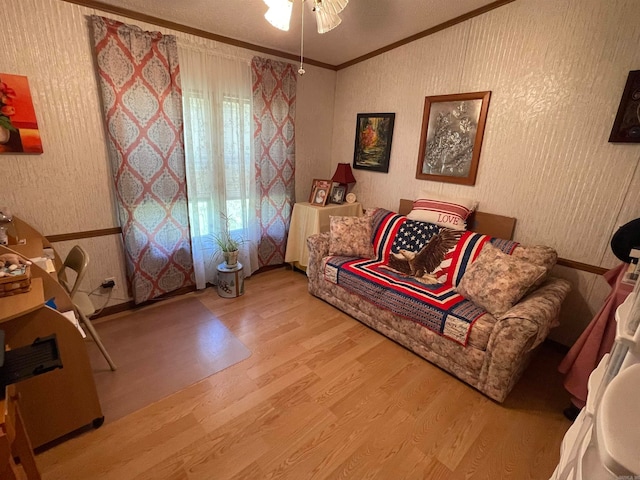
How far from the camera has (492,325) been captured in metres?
1.79

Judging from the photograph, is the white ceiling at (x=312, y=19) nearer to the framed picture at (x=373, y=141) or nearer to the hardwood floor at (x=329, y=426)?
the framed picture at (x=373, y=141)

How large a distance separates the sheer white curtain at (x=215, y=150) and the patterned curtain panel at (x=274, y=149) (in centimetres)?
11

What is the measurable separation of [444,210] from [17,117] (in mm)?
3187

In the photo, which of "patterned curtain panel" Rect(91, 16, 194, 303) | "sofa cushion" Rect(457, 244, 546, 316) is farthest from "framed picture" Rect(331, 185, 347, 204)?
"sofa cushion" Rect(457, 244, 546, 316)

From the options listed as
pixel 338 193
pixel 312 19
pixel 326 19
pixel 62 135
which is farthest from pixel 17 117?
pixel 338 193

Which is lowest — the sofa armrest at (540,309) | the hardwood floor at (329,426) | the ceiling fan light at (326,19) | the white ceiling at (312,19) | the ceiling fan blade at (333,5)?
the hardwood floor at (329,426)

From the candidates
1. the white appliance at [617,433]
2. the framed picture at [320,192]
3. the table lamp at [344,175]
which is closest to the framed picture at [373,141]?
the table lamp at [344,175]

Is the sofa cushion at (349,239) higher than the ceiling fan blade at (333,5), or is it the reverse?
the ceiling fan blade at (333,5)

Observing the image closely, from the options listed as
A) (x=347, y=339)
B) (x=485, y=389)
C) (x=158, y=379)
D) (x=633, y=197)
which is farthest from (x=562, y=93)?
(x=158, y=379)

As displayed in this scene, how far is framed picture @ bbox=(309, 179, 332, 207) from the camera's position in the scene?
343cm

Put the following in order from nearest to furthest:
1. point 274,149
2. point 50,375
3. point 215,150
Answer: point 50,375 → point 215,150 → point 274,149

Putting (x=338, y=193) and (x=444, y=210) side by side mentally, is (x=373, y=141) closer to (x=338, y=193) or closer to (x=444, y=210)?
(x=338, y=193)

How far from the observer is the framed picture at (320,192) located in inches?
135

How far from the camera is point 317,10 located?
5.31ft
